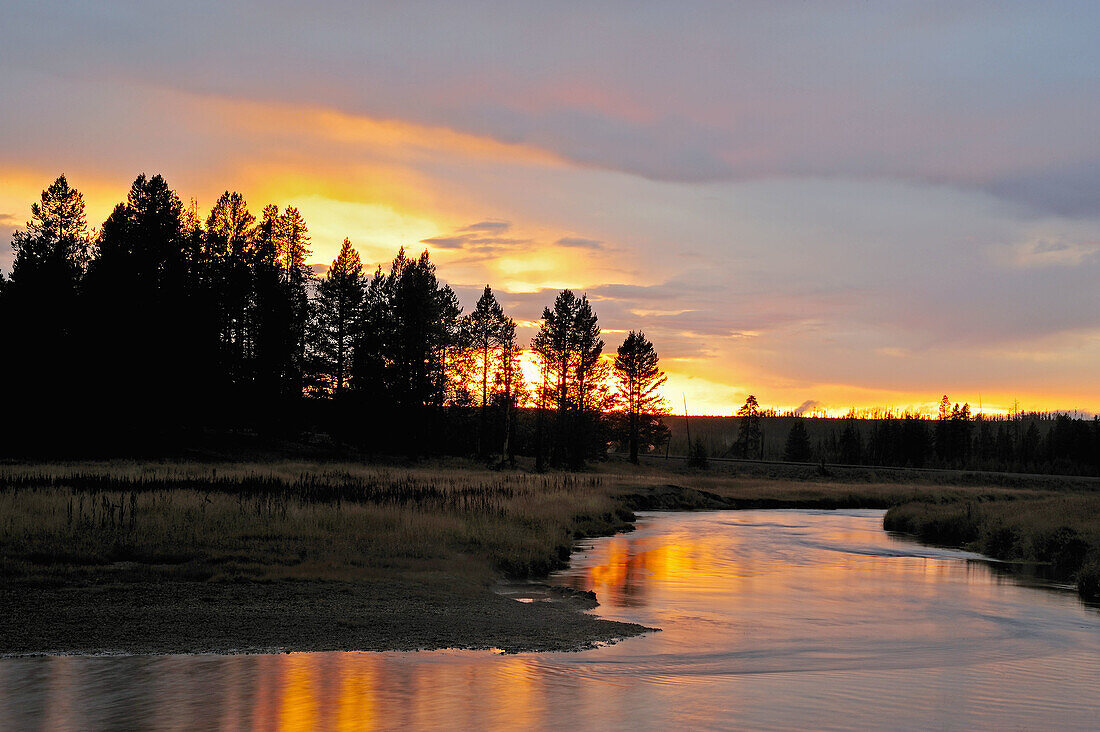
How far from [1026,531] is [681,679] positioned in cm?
2533

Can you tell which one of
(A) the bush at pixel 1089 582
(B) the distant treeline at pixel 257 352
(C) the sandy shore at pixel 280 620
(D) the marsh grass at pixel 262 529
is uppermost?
(B) the distant treeline at pixel 257 352

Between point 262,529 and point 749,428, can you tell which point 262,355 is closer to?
point 262,529

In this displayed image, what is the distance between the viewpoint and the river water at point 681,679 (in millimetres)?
10391

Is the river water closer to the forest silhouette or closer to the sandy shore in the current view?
the sandy shore

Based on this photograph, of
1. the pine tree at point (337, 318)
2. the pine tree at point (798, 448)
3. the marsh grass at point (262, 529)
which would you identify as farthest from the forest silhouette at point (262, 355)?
the pine tree at point (798, 448)

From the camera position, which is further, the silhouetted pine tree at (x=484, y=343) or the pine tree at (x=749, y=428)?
the pine tree at (x=749, y=428)

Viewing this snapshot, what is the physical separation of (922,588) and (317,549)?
16.1 meters

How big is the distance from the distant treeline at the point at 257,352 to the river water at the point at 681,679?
140 ft

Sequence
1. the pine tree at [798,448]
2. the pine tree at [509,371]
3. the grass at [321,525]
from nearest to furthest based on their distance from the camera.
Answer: the grass at [321,525], the pine tree at [509,371], the pine tree at [798,448]

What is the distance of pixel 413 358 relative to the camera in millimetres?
Result: 71438

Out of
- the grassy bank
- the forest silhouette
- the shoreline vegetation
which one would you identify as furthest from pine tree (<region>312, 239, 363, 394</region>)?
the grassy bank

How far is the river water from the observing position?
10.4m

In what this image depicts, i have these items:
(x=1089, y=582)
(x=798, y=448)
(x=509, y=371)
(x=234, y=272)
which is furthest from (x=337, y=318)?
(x=798, y=448)

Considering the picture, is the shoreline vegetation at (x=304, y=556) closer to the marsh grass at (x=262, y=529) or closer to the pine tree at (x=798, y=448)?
the marsh grass at (x=262, y=529)
